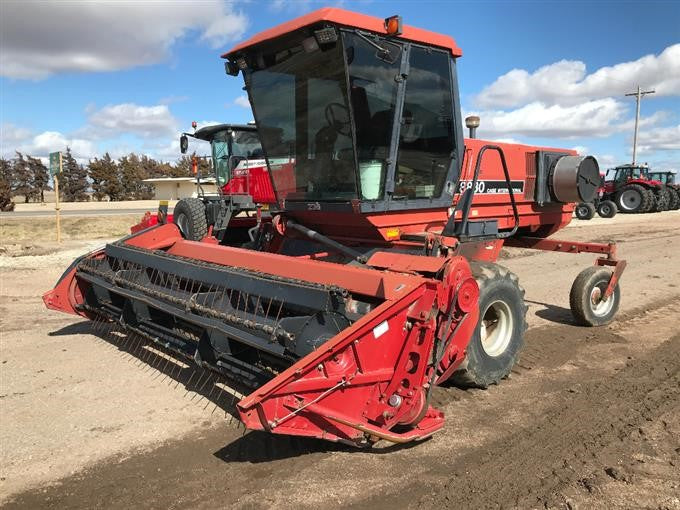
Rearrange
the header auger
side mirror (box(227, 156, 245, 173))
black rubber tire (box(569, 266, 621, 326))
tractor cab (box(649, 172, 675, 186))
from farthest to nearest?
tractor cab (box(649, 172, 675, 186)) → side mirror (box(227, 156, 245, 173)) → black rubber tire (box(569, 266, 621, 326)) → the header auger

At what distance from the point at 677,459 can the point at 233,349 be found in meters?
2.81

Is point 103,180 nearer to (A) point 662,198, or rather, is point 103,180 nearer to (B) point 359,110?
(A) point 662,198

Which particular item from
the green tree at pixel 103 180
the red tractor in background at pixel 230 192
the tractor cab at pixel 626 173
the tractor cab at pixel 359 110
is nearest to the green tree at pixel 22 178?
the green tree at pixel 103 180

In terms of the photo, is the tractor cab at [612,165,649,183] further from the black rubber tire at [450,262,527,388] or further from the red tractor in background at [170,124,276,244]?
the black rubber tire at [450,262,527,388]

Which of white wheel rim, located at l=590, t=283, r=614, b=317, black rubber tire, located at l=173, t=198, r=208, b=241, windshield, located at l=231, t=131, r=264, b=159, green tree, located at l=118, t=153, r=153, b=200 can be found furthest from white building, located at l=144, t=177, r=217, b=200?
white wheel rim, located at l=590, t=283, r=614, b=317

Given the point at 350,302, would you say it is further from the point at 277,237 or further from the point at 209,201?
the point at 209,201

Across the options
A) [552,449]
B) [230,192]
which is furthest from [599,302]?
[230,192]

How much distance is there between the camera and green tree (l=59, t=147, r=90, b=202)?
46719 millimetres

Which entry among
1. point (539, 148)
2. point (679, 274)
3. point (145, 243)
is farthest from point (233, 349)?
point (679, 274)

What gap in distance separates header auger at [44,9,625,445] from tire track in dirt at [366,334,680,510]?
33 centimetres

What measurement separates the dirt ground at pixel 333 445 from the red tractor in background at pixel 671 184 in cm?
2684

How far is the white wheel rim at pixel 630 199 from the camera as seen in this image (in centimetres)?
2632

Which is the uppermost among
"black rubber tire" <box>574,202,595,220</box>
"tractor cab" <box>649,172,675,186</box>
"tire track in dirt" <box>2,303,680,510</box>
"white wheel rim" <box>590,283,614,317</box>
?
"tractor cab" <box>649,172,675,186</box>

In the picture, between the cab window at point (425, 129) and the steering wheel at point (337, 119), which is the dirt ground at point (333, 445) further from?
the steering wheel at point (337, 119)
